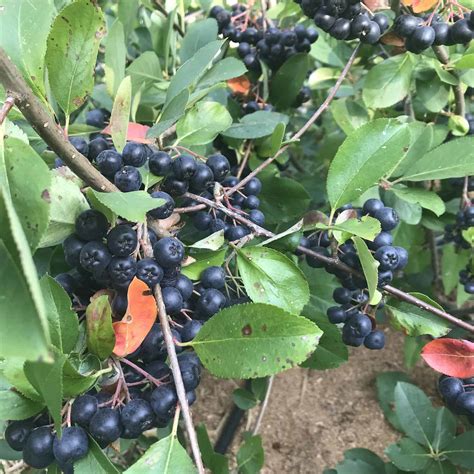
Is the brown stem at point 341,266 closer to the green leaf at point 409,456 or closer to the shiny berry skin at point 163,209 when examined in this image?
the shiny berry skin at point 163,209

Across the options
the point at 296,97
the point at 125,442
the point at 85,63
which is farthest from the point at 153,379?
the point at 296,97

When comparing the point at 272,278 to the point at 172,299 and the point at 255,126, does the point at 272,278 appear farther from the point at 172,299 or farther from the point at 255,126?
the point at 255,126

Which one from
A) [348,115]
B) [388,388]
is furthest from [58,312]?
[388,388]

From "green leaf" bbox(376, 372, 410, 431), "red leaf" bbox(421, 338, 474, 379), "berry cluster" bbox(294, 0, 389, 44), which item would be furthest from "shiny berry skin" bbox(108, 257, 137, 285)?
"green leaf" bbox(376, 372, 410, 431)

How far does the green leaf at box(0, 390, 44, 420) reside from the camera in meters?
0.58

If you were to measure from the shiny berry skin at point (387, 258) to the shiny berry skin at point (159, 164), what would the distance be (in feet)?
0.99

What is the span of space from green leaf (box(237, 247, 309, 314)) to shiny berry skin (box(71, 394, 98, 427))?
231 mm

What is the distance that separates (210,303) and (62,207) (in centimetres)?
21

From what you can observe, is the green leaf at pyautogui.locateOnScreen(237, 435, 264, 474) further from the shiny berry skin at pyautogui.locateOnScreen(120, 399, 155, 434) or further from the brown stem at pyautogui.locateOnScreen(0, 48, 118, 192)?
the brown stem at pyautogui.locateOnScreen(0, 48, 118, 192)

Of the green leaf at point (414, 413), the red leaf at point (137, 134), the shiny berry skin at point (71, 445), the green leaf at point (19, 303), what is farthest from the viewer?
the green leaf at point (414, 413)

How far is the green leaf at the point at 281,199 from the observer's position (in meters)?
0.96

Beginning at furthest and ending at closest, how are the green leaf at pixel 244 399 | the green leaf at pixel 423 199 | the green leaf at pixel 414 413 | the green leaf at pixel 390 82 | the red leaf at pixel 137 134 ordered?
1. the green leaf at pixel 244 399
2. the green leaf at pixel 414 413
3. the green leaf at pixel 390 82
4. the green leaf at pixel 423 199
5. the red leaf at pixel 137 134

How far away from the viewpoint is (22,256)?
33 cm

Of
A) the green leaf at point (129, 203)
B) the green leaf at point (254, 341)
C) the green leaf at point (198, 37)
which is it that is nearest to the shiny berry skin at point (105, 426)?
the green leaf at point (254, 341)
